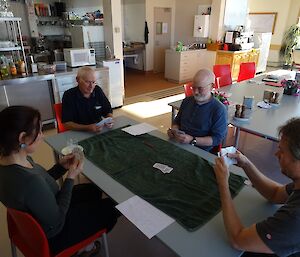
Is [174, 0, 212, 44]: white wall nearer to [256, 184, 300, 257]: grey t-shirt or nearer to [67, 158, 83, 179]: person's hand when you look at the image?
[67, 158, 83, 179]: person's hand

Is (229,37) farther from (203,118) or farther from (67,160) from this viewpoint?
(67,160)

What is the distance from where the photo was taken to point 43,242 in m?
1.16

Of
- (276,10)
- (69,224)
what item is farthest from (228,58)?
(69,224)

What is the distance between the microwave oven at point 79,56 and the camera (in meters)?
4.15

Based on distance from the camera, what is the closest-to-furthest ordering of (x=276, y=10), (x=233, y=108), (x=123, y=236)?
(x=123, y=236) → (x=233, y=108) → (x=276, y=10)

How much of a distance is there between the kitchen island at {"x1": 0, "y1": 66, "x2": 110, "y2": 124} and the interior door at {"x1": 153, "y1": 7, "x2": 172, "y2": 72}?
4.19m

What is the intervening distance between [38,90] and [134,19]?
4.97 metres

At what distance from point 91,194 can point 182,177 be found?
0.74 metres

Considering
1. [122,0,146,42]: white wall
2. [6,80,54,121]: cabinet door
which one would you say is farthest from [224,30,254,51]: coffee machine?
[6,80,54,121]: cabinet door

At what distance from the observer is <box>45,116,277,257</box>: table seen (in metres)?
1.04

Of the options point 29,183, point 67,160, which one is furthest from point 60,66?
point 29,183

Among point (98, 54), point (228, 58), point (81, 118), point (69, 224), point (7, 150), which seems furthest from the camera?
point (228, 58)

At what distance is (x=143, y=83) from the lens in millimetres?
6793

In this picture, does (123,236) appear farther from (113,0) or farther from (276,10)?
(276,10)
